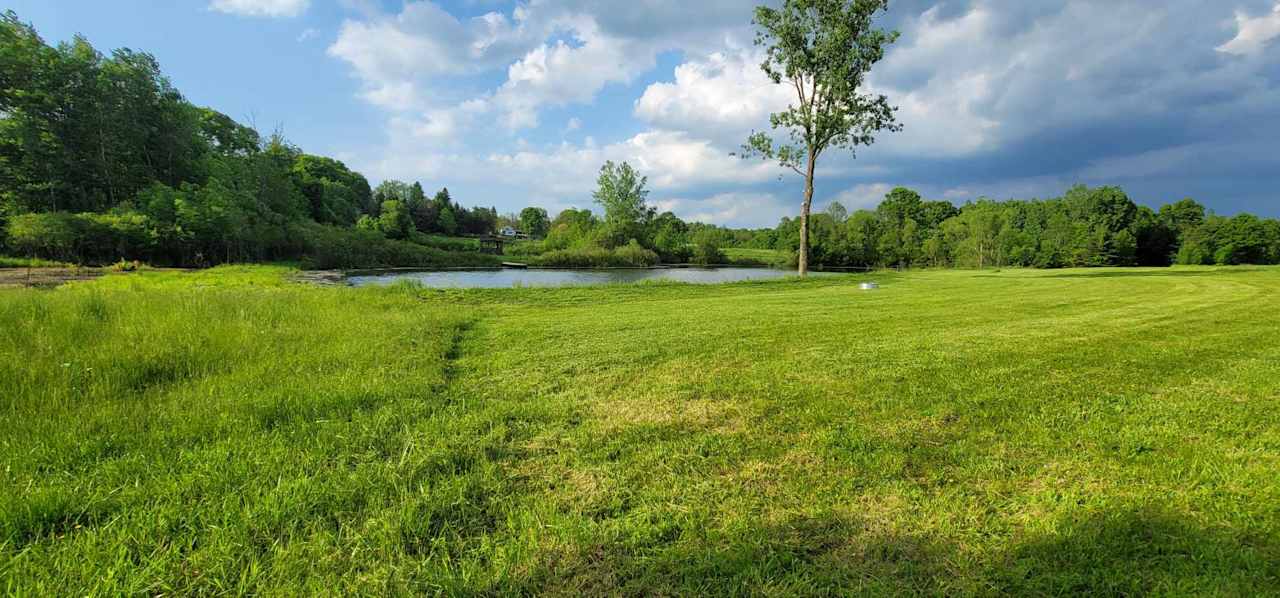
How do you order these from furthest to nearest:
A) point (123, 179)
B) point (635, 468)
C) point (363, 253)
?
point (363, 253) → point (123, 179) → point (635, 468)

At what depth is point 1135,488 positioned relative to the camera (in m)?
2.40

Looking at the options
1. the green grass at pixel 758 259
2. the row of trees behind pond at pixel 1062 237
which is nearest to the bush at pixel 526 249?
the green grass at pixel 758 259

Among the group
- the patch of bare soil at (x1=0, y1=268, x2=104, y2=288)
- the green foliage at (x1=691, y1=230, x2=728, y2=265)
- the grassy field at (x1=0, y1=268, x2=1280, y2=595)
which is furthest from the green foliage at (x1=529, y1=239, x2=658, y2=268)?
the grassy field at (x1=0, y1=268, x2=1280, y2=595)

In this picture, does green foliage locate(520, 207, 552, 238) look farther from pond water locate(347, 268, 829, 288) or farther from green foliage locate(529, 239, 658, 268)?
pond water locate(347, 268, 829, 288)

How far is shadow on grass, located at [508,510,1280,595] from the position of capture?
1747 mm

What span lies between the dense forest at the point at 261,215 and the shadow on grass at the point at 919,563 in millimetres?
42909

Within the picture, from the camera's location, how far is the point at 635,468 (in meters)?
2.76

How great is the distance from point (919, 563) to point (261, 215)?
53.2 metres

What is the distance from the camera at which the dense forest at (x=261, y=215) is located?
32.6m

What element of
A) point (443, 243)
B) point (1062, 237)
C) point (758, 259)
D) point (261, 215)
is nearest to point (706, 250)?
point (758, 259)

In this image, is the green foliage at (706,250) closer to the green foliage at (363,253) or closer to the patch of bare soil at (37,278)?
the green foliage at (363,253)

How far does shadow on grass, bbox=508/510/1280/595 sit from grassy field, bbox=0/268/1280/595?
1 cm

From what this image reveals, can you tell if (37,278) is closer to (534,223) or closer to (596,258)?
(596,258)

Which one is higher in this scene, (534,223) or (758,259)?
(534,223)
